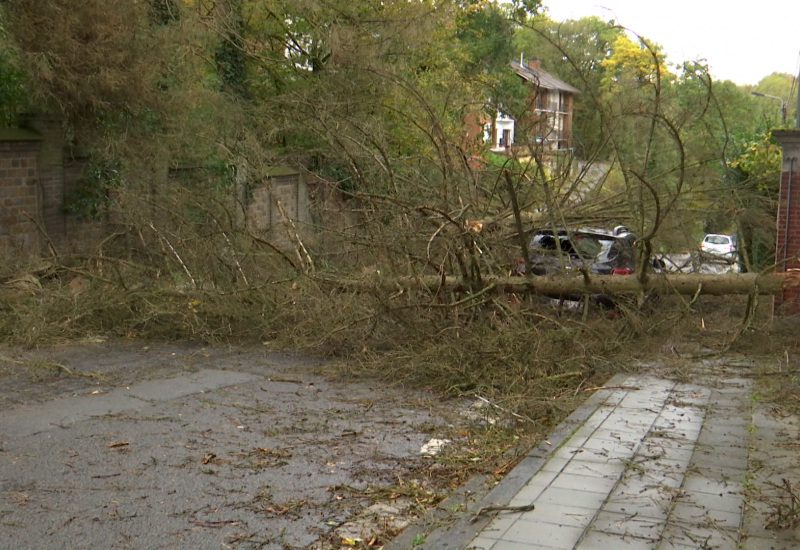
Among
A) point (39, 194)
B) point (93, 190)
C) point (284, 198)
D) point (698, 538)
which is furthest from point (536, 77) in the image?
point (284, 198)

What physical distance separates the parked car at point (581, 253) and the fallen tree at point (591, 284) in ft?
0.56

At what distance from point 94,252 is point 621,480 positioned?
9.77 m

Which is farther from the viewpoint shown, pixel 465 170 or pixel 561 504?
pixel 465 170

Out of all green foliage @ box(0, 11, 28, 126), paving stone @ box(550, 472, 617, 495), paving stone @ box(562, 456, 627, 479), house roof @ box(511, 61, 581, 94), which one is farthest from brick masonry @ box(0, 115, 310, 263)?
paving stone @ box(550, 472, 617, 495)

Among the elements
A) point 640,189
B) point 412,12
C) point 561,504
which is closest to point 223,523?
point 561,504

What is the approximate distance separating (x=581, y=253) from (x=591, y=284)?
1234mm

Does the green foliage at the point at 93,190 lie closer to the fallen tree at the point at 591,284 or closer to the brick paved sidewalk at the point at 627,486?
the fallen tree at the point at 591,284

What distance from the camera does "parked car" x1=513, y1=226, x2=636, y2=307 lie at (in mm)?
10898

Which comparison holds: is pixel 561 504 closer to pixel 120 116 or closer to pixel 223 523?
pixel 223 523

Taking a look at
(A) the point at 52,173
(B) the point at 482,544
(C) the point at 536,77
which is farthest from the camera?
(A) the point at 52,173

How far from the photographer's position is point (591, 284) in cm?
1053

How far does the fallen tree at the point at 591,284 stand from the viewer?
34.1 ft

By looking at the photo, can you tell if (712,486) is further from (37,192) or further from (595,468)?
(37,192)

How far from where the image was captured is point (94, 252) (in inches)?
528
